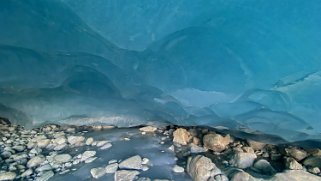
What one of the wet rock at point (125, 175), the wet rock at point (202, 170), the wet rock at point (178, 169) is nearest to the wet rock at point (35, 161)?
the wet rock at point (125, 175)

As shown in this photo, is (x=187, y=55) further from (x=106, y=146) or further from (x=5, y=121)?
(x=5, y=121)

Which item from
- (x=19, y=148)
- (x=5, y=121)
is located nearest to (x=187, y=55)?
(x=19, y=148)

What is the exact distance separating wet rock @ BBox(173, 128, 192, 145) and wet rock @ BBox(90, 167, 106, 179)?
0.84m

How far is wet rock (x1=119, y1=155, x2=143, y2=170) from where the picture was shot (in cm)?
276

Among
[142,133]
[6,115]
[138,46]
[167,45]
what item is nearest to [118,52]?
[138,46]

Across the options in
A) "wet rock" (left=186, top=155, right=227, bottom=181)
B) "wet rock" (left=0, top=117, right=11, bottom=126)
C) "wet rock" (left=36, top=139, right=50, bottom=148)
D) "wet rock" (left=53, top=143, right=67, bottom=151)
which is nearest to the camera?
"wet rock" (left=186, top=155, right=227, bottom=181)

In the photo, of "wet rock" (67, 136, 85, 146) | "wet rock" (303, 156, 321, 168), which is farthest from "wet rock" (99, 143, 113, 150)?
"wet rock" (303, 156, 321, 168)

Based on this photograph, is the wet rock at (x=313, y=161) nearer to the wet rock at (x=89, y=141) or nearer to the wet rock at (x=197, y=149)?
the wet rock at (x=197, y=149)

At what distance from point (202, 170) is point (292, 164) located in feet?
2.56

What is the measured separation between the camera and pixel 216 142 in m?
3.05

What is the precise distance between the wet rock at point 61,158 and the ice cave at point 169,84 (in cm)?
1

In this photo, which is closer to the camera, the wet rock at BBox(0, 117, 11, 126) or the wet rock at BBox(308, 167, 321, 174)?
the wet rock at BBox(308, 167, 321, 174)

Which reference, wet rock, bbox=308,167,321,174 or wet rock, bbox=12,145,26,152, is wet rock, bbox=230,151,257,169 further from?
wet rock, bbox=12,145,26,152

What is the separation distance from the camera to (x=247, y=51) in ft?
7.16
